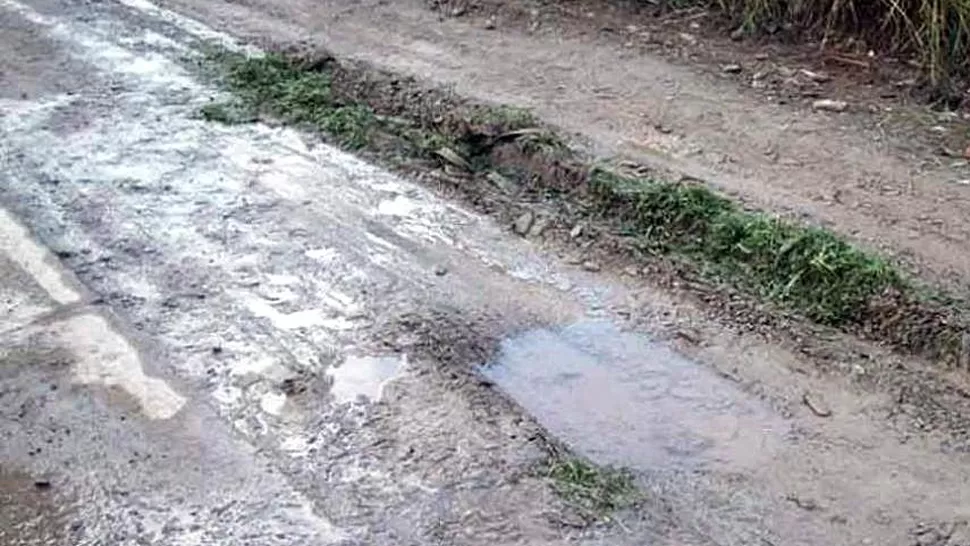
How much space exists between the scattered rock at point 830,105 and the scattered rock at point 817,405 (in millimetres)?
2609

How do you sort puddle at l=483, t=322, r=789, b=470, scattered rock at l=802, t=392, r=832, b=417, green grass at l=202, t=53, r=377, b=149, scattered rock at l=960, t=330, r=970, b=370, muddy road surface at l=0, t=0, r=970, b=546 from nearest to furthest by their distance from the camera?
muddy road surface at l=0, t=0, r=970, b=546, puddle at l=483, t=322, r=789, b=470, scattered rock at l=802, t=392, r=832, b=417, scattered rock at l=960, t=330, r=970, b=370, green grass at l=202, t=53, r=377, b=149

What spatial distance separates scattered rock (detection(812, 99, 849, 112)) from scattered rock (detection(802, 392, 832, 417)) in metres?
2.61

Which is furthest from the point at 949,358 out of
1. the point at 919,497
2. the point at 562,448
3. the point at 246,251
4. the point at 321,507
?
the point at 246,251

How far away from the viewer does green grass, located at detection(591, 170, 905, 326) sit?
14.1 ft

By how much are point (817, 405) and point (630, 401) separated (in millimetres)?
554

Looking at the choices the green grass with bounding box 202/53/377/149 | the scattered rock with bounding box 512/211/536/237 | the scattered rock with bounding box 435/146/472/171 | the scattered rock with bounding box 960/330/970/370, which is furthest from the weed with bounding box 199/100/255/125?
the scattered rock with bounding box 960/330/970/370

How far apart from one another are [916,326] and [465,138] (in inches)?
93.2

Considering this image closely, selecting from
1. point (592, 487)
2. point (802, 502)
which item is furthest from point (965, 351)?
point (592, 487)

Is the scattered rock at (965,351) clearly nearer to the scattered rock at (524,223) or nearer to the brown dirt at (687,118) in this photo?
the brown dirt at (687,118)

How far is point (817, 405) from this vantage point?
3.75m

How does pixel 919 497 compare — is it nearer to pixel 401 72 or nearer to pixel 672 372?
pixel 672 372

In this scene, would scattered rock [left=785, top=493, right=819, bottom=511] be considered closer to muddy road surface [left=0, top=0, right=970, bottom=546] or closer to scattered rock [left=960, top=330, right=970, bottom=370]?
muddy road surface [left=0, top=0, right=970, bottom=546]

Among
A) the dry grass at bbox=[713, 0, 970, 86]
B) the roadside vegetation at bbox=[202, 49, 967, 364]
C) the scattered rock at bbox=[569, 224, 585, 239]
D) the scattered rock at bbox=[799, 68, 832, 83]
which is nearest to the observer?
the roadside vegetation at bbox=[202, 49, 967, 364]

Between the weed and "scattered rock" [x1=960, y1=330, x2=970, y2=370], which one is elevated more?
"scattered rock" [x1=960, y1=330, x2=970, y2=370]
